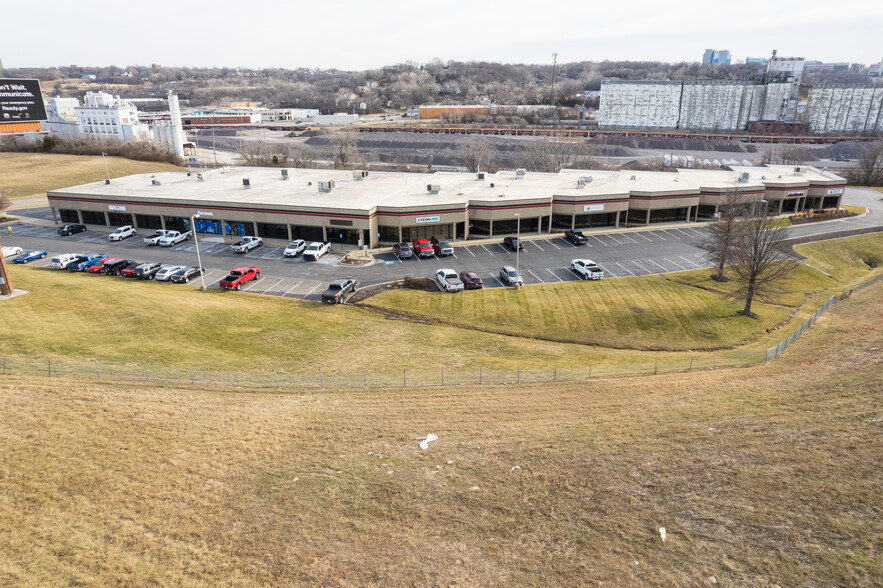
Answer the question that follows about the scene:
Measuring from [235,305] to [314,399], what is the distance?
17.2 m

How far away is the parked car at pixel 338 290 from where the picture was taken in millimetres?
41250

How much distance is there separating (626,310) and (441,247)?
2048cm

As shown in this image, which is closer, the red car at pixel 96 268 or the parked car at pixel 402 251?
the red car at pixel 96 268

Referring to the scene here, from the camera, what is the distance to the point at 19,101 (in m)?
40.1

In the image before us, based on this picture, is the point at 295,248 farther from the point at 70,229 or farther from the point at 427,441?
the point at 427,441

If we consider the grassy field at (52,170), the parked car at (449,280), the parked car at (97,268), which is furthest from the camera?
the grassy field at (52,170)

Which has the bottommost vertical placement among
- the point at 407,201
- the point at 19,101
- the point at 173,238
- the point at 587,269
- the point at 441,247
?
the point at 587,269

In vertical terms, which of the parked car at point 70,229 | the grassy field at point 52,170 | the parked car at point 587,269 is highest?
the grassy field at point 52,170

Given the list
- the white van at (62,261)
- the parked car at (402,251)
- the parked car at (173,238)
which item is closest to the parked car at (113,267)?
the white van at (62,261)

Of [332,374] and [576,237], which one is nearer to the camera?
[332,374]

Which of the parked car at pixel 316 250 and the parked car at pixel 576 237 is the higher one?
the parked car at pixel 316 250

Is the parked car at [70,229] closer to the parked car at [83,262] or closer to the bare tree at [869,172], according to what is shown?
the parked car at [83,262]

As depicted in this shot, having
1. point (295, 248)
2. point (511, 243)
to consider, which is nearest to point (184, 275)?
point (295, 248)

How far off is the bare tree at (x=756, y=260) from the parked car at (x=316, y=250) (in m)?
38.6
